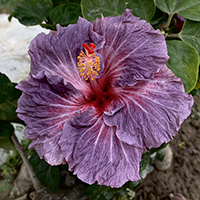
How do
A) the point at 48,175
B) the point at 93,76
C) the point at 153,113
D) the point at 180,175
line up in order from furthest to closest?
Result: the point at 180,175, the point at 48,175, the point at 93,76, the point at 153,113

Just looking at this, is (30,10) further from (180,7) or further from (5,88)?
(180,7)

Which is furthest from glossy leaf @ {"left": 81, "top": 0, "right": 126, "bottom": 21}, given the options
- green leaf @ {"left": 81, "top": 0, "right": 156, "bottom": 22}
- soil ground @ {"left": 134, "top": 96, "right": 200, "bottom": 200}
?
soil ground @ {"left": 134, "top": 96, "right": 200, "bottom": 200}

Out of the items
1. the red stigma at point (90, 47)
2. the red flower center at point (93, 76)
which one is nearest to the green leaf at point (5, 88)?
the red flower center at point (93, 76)

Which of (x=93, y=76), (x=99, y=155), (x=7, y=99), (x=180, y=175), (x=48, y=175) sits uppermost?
(x=93, y=76)

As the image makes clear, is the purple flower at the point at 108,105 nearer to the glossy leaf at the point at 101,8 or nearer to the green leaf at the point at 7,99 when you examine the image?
the glossy leaf at the point at 101,8

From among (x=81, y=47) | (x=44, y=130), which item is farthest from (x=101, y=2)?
(x=44, y=130)

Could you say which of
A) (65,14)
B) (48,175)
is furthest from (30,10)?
(48,175)
